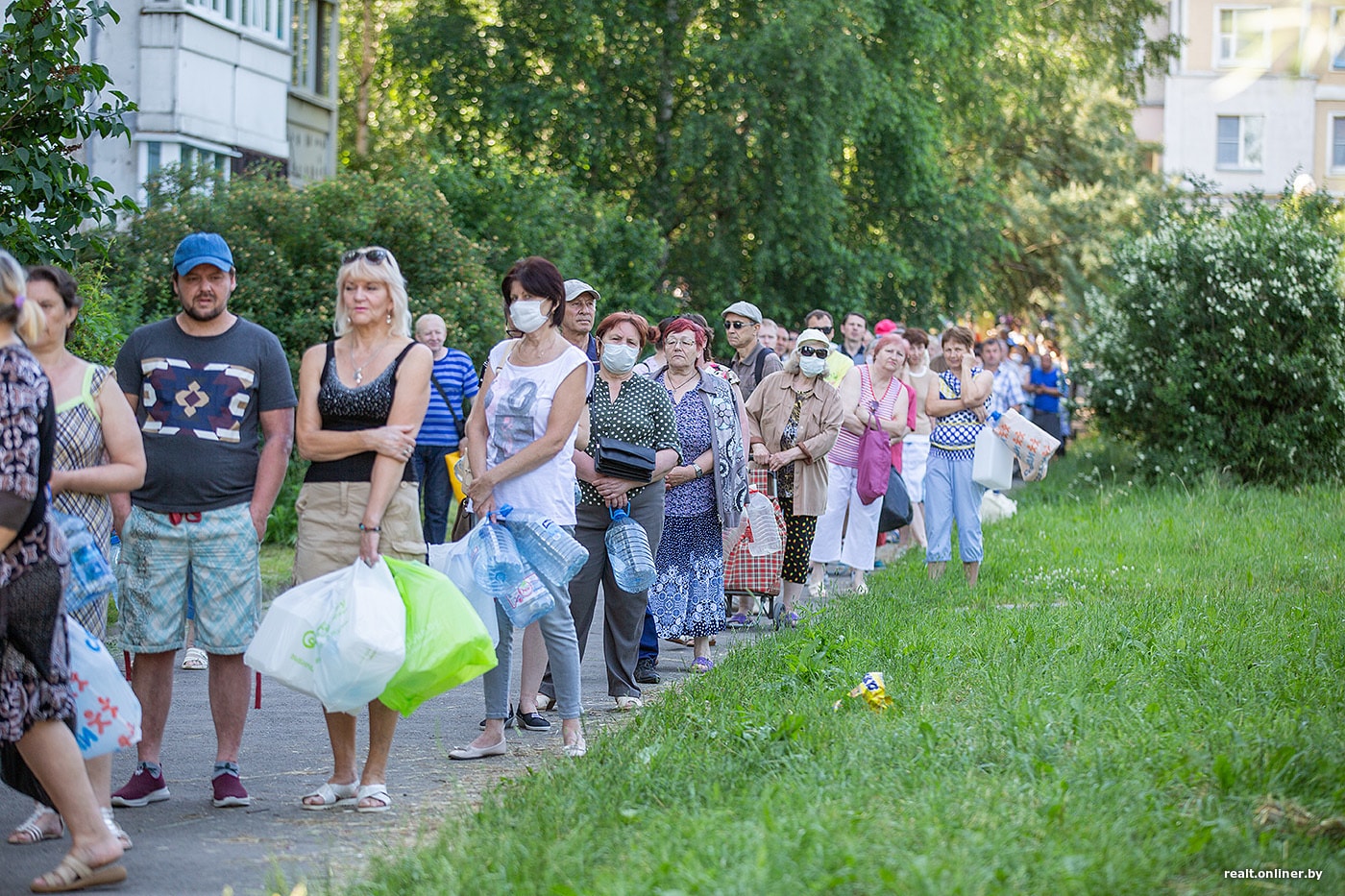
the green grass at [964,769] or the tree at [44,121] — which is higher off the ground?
the tree at [44,121]

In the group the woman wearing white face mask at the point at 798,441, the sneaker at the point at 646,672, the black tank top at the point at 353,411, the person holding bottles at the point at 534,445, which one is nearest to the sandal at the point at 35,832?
the black tank top at the point at 353,411

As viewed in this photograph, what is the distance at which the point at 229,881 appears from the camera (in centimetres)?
522

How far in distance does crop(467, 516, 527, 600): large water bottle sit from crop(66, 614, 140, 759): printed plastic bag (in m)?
1.78

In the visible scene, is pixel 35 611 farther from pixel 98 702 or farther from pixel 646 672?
pixel 646 672

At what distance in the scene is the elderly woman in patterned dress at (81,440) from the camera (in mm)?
5727

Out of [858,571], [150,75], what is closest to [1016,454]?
[858,571]

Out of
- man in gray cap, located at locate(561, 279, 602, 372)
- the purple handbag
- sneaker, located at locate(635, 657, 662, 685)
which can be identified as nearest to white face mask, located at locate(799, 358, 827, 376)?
the purple handbag

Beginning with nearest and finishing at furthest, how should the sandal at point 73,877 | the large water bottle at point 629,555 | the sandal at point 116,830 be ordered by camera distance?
the sandal at point 73,877
the sandal at point 116,830
the large water bottle at point 629,555

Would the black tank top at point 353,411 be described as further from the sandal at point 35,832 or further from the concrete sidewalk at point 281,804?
the sandal at point 35,832

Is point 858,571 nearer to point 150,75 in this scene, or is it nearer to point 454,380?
point 454,380

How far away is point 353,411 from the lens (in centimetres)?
627

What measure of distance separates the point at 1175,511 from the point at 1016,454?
486 cm

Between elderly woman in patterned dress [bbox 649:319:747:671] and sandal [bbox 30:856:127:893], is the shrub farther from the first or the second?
sandal [bbox 30:856:127:893]

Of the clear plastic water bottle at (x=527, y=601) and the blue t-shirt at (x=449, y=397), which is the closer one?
the clear plastic water bottle at (x=527, y=601)
